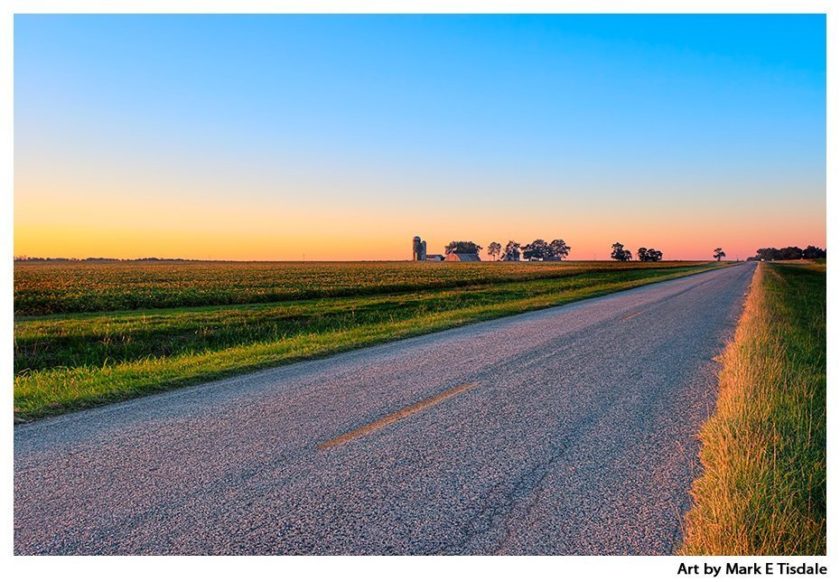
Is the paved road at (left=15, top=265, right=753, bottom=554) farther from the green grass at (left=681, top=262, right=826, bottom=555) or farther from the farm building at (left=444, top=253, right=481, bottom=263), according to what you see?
the farm building at (left=444, top=253, right=481, bottom=263)

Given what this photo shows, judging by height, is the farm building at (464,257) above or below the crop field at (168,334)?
above

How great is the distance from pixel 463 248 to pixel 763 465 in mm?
173548

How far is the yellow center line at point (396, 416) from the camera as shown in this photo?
5.38m

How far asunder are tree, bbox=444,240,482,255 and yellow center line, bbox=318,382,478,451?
546 ft

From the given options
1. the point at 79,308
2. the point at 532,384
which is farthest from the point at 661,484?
the point at 79,308

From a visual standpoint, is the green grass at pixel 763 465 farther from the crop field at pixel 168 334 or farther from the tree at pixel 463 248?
the tree at pixel 463 248

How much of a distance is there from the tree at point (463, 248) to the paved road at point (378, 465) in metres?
166

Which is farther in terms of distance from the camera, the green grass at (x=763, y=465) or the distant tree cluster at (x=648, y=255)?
the distant tree cluster at (x=648, y=255)

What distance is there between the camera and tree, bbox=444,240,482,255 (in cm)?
17475

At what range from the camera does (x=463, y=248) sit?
177 m

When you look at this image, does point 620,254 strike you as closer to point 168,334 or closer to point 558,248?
point 558,248

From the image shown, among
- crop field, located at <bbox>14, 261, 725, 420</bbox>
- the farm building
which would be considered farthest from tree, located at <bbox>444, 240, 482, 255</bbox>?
crop field, located at <bbox>14, 261, 725, 420</bbox>

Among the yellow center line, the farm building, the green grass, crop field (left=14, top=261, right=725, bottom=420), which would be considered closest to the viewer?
the green grass

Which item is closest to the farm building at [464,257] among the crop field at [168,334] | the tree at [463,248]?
the tree at [463,248]
